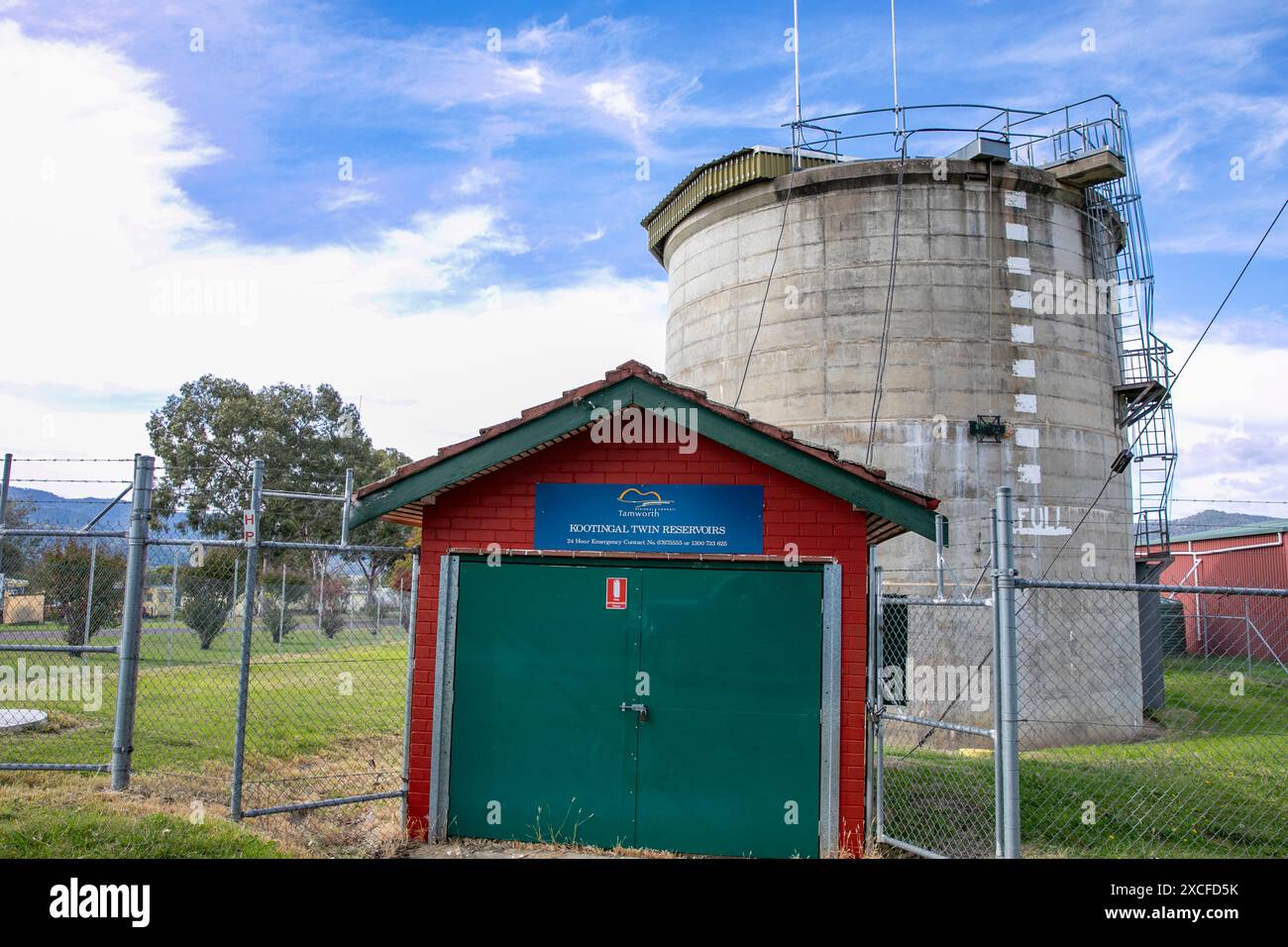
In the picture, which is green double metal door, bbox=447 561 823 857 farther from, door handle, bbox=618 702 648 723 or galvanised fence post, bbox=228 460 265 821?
galvanised fence post, bbox=228 460 265 821

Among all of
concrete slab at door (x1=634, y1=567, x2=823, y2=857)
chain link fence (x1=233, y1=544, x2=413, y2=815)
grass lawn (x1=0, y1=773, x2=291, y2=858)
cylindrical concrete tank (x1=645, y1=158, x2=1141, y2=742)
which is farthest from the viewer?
cylindrical concrete tank (x1=645, y1=158, x2=1141, y2=742)

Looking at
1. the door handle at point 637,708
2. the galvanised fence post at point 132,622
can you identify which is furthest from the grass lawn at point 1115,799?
the galvanised fence post at point 132,622

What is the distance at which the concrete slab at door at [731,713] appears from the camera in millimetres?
7125

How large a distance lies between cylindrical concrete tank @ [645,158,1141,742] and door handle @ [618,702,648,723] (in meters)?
9.42

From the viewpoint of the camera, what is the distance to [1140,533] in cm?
2069

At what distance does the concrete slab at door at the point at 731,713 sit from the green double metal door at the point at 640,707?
0.04 ft

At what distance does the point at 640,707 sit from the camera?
7293 mm

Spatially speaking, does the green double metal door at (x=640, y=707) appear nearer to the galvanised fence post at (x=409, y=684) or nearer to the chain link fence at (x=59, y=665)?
the galvanised fence post at (x=409, y=684)

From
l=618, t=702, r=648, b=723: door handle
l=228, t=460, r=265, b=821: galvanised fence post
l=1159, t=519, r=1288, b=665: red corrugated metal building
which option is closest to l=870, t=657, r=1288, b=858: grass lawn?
l=618, t=702, r=648, b=723: door handle

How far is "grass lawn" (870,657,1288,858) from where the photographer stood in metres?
8.19

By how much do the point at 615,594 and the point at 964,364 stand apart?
10.9 m

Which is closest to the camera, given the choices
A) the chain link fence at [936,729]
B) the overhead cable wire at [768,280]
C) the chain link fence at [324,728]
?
the chain link fence at [936,729]

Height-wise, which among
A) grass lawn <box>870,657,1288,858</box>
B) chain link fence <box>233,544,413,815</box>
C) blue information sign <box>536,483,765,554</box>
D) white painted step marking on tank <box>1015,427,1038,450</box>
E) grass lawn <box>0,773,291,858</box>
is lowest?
grass lawn <box>870,657,1288,858</box>
